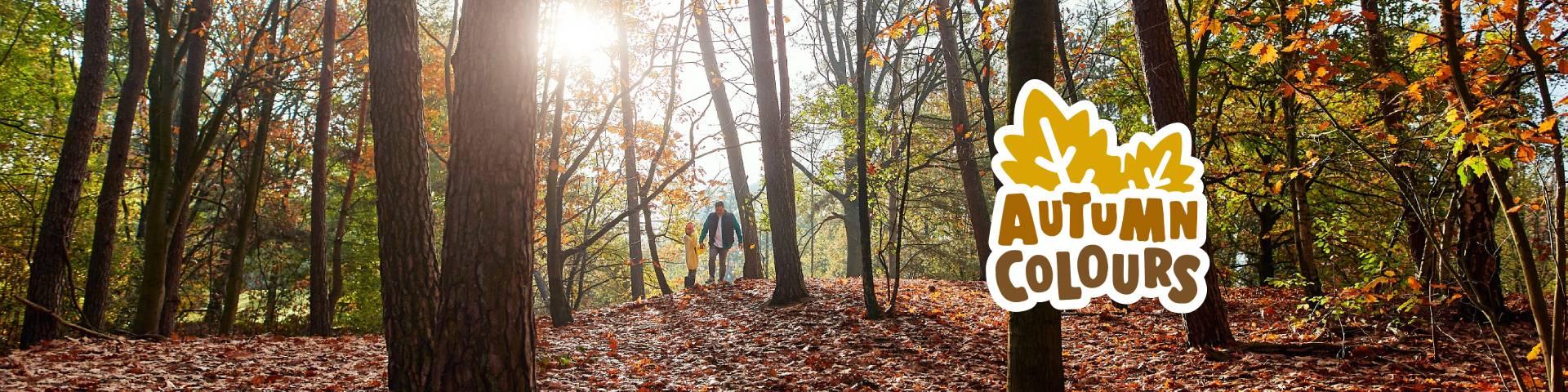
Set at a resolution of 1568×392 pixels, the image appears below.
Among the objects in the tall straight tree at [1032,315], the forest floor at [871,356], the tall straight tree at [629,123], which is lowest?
the forest floor at [871,356]

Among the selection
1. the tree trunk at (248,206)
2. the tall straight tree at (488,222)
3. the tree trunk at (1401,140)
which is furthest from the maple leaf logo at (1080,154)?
the tree trunk at (248,206)

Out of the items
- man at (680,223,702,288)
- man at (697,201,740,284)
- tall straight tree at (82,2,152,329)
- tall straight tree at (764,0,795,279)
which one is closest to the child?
man at (680,223,702,288)

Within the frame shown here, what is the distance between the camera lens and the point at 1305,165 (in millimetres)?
4520

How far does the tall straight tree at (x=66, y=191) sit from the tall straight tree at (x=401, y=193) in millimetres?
4165

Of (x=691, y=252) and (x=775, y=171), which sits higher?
(x=775, y=171)

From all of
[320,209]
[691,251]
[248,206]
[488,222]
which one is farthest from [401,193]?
[691,251]

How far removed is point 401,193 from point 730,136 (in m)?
8.76

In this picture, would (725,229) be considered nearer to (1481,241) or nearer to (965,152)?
(965,152)

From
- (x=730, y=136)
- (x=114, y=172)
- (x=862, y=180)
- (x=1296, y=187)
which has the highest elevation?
(x=730, y=136)

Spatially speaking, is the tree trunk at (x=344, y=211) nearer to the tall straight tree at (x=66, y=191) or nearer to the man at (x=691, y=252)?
the tall straight tree at (x=66, y=191)

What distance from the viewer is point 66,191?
725 cm

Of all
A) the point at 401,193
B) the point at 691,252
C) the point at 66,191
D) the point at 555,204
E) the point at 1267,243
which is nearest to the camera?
the point at 401,193

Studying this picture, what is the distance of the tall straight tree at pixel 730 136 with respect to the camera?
1296 centimetres

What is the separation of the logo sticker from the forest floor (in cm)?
87
